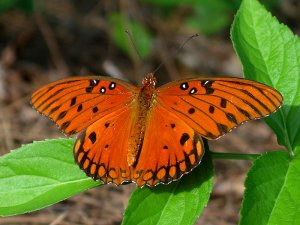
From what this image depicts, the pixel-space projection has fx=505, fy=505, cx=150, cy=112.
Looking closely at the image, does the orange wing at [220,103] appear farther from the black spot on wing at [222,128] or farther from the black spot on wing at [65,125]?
the black spot on wing at [65,125]

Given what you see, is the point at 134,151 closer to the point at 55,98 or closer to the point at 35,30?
the point at 55,98

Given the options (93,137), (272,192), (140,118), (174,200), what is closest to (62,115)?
(93,137)

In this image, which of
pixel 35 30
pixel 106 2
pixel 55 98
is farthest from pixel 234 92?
pixel 106 2

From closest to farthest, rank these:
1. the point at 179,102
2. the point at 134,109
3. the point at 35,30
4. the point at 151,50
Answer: the point at 179,102
the point at 134,109
the point at 35,30
the point at 151,50

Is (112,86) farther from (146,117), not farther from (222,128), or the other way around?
(222,128)

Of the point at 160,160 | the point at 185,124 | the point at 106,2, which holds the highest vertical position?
A: the point at 106,2

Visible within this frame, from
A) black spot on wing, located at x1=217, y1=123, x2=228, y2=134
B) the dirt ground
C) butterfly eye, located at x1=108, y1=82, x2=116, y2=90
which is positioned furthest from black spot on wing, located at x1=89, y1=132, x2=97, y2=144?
the dirt ground
